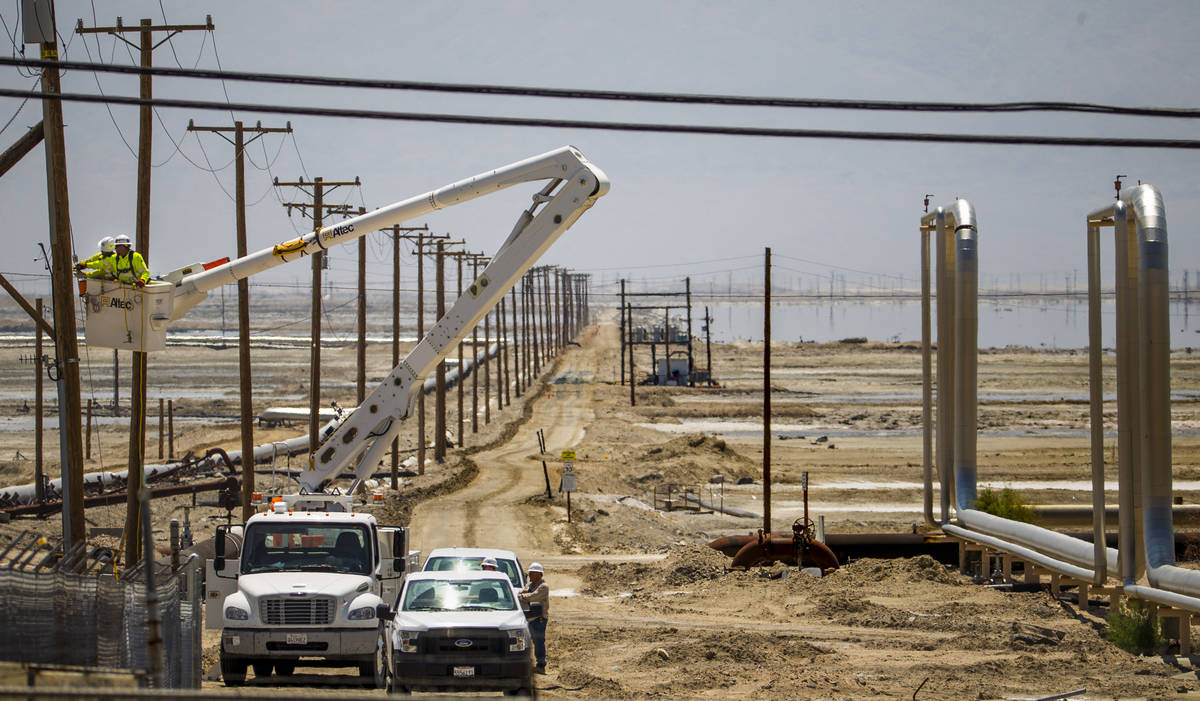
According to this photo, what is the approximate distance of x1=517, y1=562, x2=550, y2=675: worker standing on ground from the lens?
17.9 meters

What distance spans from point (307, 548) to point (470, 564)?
161 inches

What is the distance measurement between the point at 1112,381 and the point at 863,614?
100 m

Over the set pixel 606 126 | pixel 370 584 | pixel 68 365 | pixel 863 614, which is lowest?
pixel 863 614

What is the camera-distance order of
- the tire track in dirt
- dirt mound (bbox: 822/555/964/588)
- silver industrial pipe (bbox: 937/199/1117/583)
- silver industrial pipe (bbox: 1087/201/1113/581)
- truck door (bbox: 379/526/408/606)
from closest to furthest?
truck door (bbox: 379/526/408/606) < silver industrial pipe (bbox: 1087/201/1113/581) < dirt mound (bbox: 822/555/964/588) < silver industrial pipe (bbox: 937/199/1117/583) < the tire track in dirt

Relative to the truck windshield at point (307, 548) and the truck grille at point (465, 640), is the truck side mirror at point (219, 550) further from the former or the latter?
the truck grille at point (465, 640)

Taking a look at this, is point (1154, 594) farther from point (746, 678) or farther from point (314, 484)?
point (314, 484)

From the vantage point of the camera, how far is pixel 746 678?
18.0m

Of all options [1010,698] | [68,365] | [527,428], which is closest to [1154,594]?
[1010,698]

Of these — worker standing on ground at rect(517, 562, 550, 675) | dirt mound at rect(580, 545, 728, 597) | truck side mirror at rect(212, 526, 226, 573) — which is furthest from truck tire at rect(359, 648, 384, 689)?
dirt mound at rect(580, 545, 728, 597)

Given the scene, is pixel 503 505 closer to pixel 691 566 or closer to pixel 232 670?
pixel 691 566

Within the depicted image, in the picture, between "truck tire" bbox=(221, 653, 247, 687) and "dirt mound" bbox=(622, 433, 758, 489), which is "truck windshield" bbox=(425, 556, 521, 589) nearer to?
"truck tire" bbox=(221, 653, 247, 687)

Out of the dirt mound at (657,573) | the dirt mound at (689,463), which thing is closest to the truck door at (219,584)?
the dirt mound at (657,573)

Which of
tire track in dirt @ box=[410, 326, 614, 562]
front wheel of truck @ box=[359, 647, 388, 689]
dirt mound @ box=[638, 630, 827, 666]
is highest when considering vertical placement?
front wheel of truck @ box=[359, 647, 388, 689]

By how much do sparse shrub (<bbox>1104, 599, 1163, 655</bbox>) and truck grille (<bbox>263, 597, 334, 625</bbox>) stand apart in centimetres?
1331
